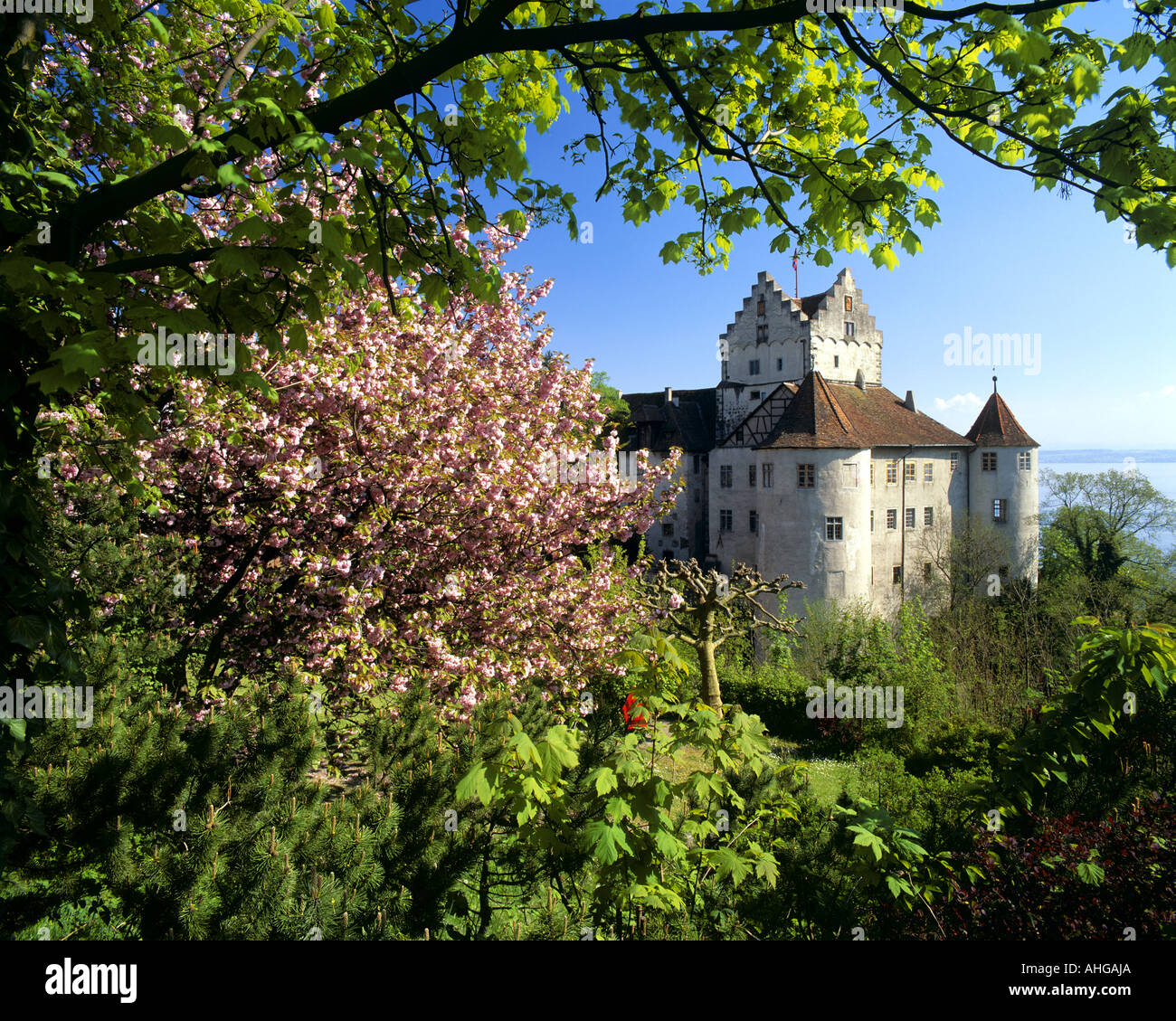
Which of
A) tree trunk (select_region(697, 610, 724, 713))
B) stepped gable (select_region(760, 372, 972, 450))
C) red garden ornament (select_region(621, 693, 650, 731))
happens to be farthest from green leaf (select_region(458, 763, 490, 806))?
stepped gable (select_region(760, 372, 972, 450))

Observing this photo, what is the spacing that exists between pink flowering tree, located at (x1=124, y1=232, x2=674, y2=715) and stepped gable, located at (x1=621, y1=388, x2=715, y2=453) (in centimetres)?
3257

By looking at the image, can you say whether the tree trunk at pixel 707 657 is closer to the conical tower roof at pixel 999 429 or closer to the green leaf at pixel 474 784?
the green leaf at pixel 474 784

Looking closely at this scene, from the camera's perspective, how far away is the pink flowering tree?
7719 millimetres

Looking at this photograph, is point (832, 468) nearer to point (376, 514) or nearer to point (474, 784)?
point (376, 514)

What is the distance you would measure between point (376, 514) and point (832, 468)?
2820 centimetres

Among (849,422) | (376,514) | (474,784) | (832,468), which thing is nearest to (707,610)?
(376,514)

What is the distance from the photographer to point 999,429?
38.8 m

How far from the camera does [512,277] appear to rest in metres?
13.5

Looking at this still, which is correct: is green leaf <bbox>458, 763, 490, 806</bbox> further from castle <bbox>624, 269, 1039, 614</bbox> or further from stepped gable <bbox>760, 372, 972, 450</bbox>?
stepped gable <bbox>760, 372, 972, 450</bbox>

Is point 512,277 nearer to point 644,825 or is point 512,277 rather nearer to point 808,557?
point 644,825

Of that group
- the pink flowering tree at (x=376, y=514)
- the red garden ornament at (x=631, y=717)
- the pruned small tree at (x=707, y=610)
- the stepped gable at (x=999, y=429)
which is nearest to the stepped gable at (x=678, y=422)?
the stepped gable at (x=999, y=429)

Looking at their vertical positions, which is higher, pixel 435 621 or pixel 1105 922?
pixel 435 621

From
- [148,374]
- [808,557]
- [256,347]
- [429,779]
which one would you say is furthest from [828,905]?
[808,557]
